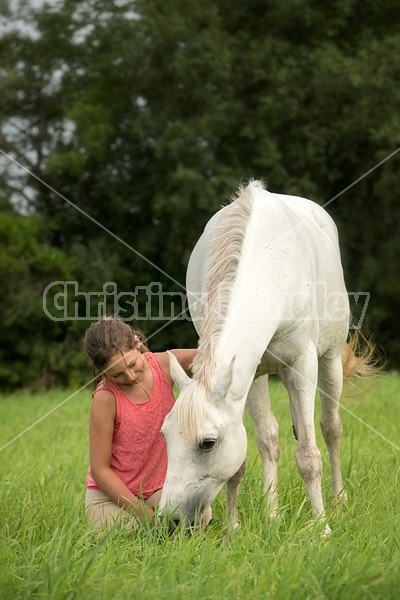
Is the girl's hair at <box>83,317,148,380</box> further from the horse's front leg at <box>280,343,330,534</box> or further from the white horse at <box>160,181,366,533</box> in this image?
the horse's front leg at <box>280,343,330,534</box>

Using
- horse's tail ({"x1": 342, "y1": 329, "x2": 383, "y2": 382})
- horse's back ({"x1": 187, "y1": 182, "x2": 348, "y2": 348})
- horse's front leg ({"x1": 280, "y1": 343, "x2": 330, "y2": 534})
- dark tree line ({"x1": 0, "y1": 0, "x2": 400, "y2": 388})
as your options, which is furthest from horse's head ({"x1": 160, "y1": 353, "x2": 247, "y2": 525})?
dark tree line ({"x1": 0, "y1": 0, "x2": 400, "y2": 388})

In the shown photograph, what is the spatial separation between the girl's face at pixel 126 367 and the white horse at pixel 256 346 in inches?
8.1

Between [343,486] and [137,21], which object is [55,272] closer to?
[137,21]

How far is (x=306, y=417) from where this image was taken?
3895 millimetres

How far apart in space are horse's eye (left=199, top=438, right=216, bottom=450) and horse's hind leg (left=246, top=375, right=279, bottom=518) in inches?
40.9

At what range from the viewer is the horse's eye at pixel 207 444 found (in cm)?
315

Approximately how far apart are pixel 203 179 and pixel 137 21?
3.71 metres

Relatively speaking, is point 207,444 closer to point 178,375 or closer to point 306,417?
point 178,375

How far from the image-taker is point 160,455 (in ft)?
12.0

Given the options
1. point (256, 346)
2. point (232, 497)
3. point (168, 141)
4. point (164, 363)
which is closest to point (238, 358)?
point (256, 346)

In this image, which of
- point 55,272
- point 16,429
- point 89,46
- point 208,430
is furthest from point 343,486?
point 89,46

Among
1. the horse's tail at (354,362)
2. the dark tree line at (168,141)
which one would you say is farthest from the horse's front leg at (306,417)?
the dark tree line at (168,141)

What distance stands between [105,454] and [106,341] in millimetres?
526

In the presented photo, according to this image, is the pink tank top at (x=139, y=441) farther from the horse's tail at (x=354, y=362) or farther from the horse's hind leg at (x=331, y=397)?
the horse's tail at (x=354, y=362)
